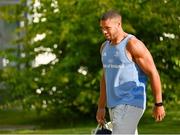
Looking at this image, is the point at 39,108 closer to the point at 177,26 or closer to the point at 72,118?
the point at 72,118

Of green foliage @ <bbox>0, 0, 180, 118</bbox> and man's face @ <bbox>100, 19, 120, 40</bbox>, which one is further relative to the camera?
green foliage @ <bbox>0, 0, 180, 118</bbox>

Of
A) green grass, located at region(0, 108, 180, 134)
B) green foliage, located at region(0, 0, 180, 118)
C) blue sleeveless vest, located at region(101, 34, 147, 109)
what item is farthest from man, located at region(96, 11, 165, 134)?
green foliage, located at region(0, 0, 180, 118)

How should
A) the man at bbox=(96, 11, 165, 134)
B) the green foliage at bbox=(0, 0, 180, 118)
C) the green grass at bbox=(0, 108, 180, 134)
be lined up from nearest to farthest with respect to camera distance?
the man at bbox=(96, 11, 165, 134) < the green grass at bbox=(0, 108, 180, 134) < the green foliage at bbox=(0, 0, 180, 118)

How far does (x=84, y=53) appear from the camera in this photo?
12609 mm

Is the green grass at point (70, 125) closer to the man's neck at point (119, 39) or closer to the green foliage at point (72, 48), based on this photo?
the green foliage at point (72, 48)

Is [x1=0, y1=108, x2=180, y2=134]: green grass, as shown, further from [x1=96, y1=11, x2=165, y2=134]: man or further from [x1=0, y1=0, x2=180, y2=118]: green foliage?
[x1=96, y1=11, x2=165, y2=134]: man

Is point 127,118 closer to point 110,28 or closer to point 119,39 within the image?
point 119,39

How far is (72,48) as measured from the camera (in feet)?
40.9

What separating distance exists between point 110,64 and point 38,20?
24.1 feet

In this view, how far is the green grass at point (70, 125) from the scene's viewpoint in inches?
433

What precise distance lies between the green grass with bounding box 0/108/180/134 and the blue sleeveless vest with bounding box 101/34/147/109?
4.74 metres

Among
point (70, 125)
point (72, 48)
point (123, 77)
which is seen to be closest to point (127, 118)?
point (123, 77)

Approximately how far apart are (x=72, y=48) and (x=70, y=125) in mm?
1796

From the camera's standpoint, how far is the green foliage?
1209 cm
